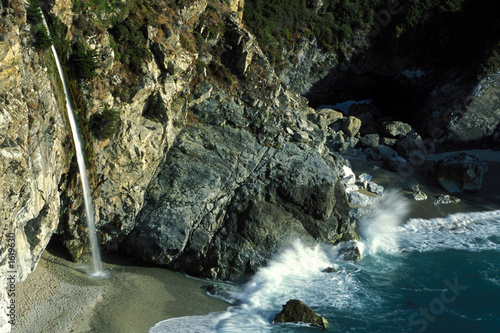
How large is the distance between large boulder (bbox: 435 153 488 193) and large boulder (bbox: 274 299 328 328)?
16715mm

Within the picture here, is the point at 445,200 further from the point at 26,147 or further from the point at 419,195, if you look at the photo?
the point at 26,147

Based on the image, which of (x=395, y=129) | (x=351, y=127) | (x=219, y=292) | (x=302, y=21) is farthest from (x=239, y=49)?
(x=302, y=21)

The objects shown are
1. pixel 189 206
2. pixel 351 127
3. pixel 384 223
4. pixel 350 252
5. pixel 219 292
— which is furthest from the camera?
pixel 351 127

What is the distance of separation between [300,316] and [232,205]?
5.43 meters

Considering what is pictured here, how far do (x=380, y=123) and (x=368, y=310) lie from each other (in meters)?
25.3

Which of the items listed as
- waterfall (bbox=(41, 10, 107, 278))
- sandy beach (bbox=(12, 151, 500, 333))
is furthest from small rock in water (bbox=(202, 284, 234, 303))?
waterfall (bbox=(41, 10, 107, 278))

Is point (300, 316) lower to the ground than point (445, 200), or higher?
lower

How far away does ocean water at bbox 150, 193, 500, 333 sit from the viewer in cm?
1430

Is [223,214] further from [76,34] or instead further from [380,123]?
[380,123]

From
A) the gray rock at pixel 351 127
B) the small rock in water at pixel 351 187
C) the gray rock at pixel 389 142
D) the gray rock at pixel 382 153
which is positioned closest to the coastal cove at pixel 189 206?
the small rock in water at pixel 351 187

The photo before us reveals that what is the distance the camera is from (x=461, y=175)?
27.6m

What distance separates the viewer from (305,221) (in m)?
18.9

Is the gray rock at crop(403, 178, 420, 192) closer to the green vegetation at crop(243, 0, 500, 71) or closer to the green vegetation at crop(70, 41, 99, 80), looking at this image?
the green vegetation at crop(243, 0, 500, 71)

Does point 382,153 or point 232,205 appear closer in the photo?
point 232,205
